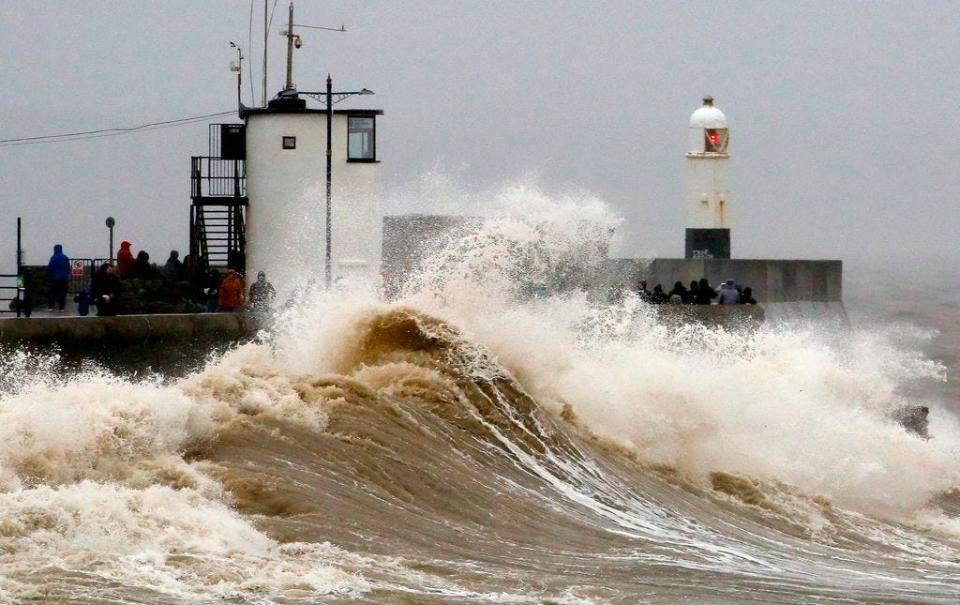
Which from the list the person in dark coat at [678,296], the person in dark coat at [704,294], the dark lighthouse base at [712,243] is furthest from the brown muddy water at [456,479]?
the dark lighthouse base at [712,243]

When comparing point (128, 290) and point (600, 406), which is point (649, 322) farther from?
point (128, 290)

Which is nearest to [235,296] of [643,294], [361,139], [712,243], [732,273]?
[361,139]

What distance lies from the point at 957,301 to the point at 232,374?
49399 mm

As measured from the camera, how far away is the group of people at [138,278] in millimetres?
16094

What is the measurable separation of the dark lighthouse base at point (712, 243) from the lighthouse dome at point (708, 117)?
227 centimetres

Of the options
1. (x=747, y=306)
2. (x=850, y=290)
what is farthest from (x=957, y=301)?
(x=747, y=306)

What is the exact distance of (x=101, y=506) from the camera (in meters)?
8.38

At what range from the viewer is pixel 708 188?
28.9 m

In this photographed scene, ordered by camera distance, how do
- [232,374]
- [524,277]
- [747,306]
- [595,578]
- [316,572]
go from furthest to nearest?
1. [747,306]
2. [524,277]
3. [232,374]
4. [595,578]
5. [316,572]

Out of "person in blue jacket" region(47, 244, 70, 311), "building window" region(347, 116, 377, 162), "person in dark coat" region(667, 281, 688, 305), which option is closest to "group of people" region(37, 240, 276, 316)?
"person in blue jacket" region(47, 244, 70, 311)

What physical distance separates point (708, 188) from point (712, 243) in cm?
110

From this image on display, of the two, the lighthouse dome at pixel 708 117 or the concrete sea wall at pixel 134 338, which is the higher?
the lighthouse dome at pixel 708 117

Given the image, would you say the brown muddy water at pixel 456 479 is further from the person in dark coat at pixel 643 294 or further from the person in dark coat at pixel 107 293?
the person in dark coat at pixel 643 294

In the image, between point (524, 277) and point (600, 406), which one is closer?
point (600, 406)
